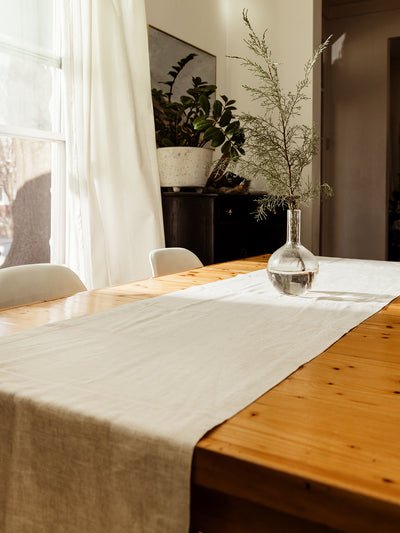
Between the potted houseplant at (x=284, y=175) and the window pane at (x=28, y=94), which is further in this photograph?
the window pane at (x=28, y=94)

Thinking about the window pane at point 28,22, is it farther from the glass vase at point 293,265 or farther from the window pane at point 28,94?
the glass vase at point 293,265

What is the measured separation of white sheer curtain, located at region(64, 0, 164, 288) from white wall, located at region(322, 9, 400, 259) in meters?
3.53

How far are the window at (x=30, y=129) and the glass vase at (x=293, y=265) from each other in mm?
1795

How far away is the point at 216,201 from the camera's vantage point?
3.25 metres

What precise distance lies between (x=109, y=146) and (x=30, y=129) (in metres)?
0.46

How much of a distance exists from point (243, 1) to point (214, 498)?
4562 mm

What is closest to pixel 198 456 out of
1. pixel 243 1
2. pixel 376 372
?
pixel 376 372

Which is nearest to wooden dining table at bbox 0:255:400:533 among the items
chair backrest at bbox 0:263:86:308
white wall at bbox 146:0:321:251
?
chair backrest at bbox 0:263:86:308

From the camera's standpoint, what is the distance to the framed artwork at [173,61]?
357cm

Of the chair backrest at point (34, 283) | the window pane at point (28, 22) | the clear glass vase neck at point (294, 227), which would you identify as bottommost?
the chair backrest at point (34, 283)

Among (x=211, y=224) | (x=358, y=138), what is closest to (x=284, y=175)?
(x=211, y=224)

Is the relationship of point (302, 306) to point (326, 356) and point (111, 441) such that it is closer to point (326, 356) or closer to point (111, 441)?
point (326, 356)

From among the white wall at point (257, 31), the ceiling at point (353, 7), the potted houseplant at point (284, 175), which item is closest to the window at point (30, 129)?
the white wall at point (257, 31)

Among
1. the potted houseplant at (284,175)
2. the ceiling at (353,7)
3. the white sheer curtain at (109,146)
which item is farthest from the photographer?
the ceiling at (353,7)
